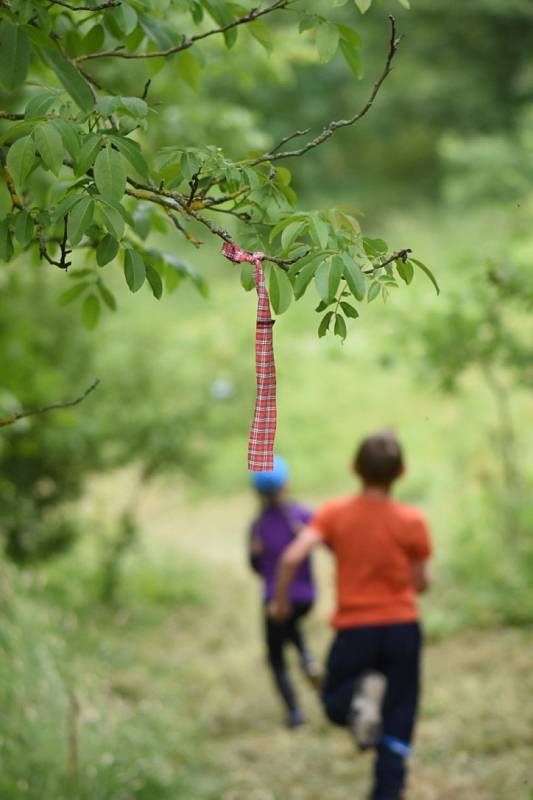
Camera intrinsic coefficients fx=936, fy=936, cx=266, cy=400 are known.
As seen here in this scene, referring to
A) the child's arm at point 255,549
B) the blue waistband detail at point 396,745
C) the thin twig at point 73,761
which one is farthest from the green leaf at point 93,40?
the child's arm at point 255,549

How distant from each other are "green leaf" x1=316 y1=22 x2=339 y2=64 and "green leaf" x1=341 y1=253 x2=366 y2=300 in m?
0.57

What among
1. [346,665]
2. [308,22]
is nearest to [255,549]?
[346,665]

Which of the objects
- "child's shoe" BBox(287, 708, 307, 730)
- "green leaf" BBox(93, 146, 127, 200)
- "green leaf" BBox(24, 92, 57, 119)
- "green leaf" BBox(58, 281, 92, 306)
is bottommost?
"child's shoe" BBox(287, 708, 307, 730)

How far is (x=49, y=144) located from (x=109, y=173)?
116 mm

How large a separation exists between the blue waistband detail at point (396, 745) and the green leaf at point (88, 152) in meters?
2.74

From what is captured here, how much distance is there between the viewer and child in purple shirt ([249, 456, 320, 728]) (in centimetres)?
491

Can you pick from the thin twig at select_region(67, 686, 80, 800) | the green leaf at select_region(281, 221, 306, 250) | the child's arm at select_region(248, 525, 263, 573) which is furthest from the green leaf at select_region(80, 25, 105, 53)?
the child's arm at select_region(248, 525, 263, 573)

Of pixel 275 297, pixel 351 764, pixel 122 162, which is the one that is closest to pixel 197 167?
pixel 122 162

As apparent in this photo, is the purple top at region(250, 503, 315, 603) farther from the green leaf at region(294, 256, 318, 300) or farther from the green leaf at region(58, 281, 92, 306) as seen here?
the green leaf at region(294, 256, 318, 300)

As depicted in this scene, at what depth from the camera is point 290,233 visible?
1815 mm

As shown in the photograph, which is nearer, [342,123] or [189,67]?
[342,123]

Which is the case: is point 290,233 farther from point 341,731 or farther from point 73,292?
point 341,731

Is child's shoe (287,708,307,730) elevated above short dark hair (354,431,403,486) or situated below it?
below

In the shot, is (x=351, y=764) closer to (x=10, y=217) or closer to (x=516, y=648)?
(x=516, y=648)
